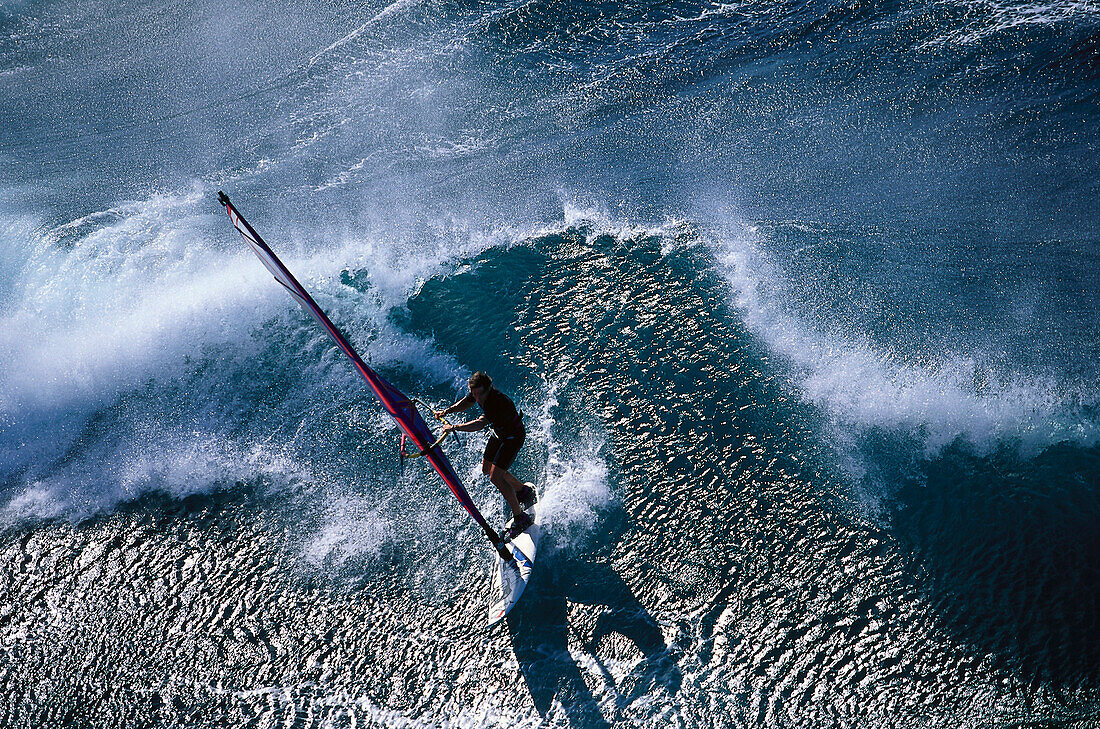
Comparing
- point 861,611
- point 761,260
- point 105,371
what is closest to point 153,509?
point 105,371

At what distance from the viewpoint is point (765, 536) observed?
23.9ft

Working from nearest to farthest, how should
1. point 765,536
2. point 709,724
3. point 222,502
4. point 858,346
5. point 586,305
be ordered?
1. point 709,724
2. point 765,536
3. point 222,502
4. point 858,346
5. point 586,305

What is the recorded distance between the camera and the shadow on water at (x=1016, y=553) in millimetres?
6504

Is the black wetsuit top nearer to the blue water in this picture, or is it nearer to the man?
the man

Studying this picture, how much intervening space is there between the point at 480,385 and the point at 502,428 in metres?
0.59

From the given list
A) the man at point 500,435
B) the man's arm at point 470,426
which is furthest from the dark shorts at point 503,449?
the man's arm at point 470,426

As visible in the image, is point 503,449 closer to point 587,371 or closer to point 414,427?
point 414,427

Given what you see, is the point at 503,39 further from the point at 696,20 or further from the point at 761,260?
the point at 761,260

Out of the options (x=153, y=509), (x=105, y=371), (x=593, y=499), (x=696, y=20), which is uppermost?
(x=696, y=20)

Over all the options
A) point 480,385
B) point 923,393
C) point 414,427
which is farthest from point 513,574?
point 923,393

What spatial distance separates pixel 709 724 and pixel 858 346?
4843 mm

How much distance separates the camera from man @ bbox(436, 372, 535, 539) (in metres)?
6.59

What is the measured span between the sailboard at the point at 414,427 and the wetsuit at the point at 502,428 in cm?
45

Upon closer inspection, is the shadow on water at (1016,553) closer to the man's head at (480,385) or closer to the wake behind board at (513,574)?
the wake behind board at (513,574)
